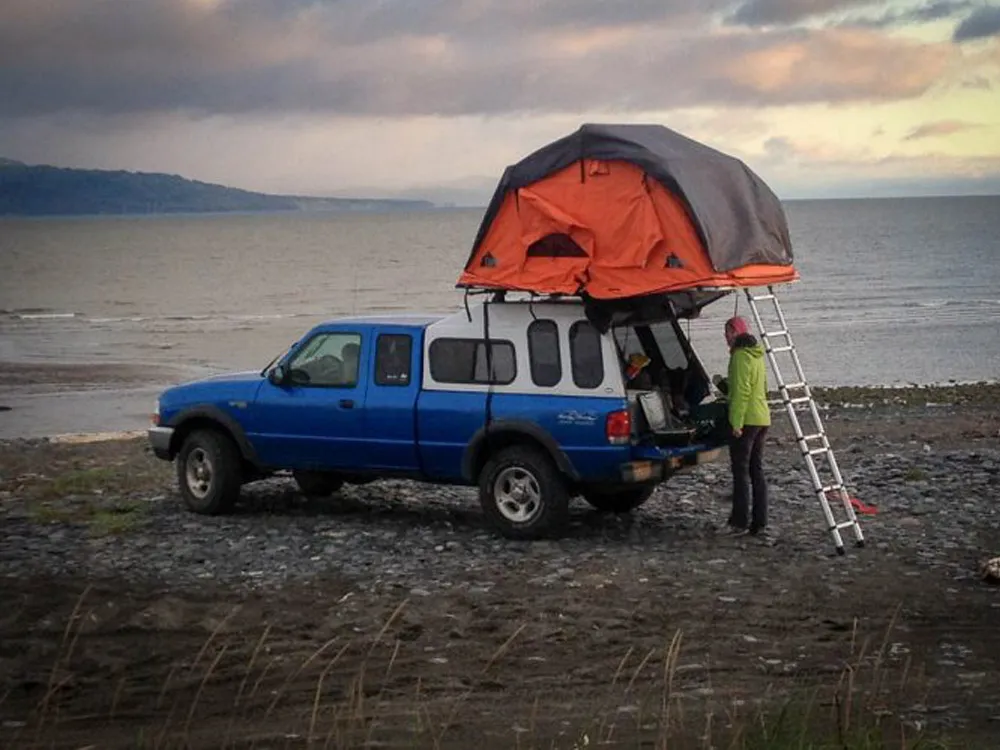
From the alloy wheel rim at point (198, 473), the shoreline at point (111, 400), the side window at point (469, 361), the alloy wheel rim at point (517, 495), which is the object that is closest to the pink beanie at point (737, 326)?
the side window at point (469, 361)

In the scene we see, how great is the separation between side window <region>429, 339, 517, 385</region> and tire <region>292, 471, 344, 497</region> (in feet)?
8.52

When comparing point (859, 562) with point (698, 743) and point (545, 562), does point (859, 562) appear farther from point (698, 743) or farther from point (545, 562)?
point (698, 743)

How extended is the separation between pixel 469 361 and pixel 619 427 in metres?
1.69

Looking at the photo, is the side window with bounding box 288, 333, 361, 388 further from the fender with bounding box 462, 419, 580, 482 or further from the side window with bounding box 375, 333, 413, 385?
the fender with bounding box 462, 419, 580, 482

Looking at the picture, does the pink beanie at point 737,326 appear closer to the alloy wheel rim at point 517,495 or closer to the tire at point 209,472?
the alloy wheel rim at point 517,495

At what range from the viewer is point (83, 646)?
1085 centimetres

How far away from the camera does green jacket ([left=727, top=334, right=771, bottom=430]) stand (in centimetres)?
1411

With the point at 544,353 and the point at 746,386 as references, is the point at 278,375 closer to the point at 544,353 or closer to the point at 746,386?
the point at 544,353

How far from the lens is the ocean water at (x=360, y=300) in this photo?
4825 centimetres

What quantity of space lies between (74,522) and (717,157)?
7432 mm

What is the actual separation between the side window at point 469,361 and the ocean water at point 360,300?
1666 cm

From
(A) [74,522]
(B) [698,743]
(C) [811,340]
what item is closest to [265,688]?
(B) [698,743]

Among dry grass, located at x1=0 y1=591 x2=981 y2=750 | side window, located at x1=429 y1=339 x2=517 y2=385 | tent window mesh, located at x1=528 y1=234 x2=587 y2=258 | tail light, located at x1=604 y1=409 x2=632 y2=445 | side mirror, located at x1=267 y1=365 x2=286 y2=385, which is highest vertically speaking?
tent window mesh, located at x1=528 y1=234 x2=587 y2=258

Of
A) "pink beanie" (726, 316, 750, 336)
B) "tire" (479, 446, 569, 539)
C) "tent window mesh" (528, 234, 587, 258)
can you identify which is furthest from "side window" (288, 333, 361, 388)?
"pink beanie" (726, 316, 750, 336)
